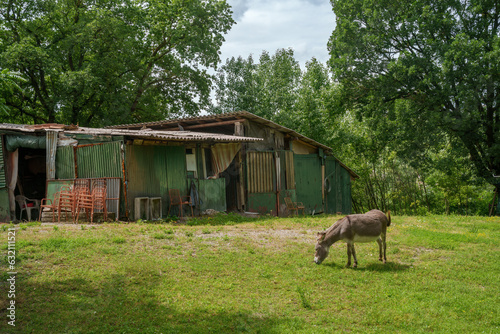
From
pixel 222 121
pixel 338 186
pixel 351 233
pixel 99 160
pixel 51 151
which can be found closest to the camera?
pixel 351 233

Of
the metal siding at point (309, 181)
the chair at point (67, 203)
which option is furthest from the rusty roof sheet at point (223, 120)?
the chair at point (67, 203)

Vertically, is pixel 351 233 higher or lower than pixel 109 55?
lower

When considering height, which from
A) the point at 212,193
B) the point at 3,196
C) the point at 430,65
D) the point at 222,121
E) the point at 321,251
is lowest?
the point at 321,251

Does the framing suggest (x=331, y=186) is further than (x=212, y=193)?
Yes

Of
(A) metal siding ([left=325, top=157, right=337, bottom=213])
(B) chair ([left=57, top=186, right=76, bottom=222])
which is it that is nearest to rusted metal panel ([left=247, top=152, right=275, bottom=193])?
(A) metal siding ([left=325, top=157, right=337, bottom=213])

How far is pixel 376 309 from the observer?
5.92 m

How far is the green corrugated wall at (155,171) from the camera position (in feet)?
40.6

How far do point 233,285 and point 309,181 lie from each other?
43.0 ft

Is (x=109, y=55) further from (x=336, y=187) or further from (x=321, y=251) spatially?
(x=321, y=251)

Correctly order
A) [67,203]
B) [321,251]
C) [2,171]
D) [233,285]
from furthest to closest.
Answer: [2,171]
[67,203]
[321,251]
[233,285]

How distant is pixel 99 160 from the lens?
12.4 metres

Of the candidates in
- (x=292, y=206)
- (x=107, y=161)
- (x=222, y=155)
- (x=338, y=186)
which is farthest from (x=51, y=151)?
(x=338, y=186)

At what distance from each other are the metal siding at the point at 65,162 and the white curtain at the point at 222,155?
4973 millimetres

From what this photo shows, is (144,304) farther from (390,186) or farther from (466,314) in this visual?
(390,186)
